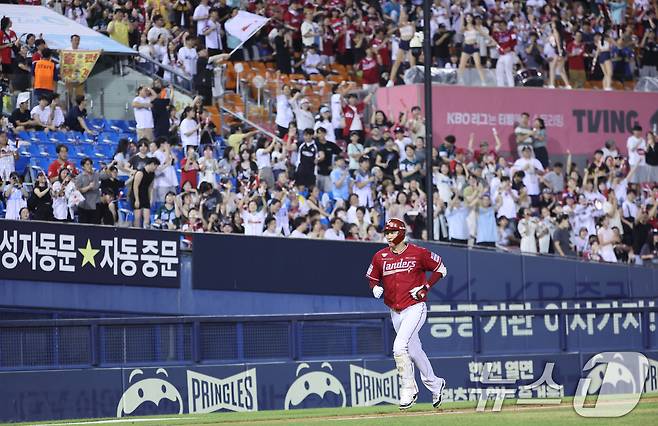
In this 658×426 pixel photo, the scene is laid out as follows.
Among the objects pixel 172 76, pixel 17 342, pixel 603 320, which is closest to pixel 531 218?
pixel 603 320

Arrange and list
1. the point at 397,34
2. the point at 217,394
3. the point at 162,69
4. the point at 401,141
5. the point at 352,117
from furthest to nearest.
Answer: the point at 397,34 → the point at 352,117 → the point at 162,69 → the point at 401,141 → the point at 217,394

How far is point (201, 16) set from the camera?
85.4 feet

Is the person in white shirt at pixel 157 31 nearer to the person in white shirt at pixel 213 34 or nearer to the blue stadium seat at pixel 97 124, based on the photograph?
the person in white shirt at pixel 213 34

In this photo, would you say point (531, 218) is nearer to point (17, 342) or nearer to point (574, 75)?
point (574, 75)

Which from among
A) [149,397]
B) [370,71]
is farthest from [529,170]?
[149,397]

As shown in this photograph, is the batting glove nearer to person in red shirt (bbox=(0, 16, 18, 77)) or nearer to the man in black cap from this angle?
the man in black cap

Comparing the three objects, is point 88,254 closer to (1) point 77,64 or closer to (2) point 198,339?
(2) point 198,339

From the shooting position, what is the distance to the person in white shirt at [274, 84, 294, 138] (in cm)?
2520

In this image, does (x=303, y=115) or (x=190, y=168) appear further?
(x=303, y=115)

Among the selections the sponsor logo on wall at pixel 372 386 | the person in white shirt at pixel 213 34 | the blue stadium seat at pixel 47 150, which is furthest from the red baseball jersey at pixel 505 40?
the sponsor logo on wall at pixel 372 386

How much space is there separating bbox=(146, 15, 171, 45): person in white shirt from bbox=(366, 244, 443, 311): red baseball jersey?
41.7 feet

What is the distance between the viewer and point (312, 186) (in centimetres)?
2333

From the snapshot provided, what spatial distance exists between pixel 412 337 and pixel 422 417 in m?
0.85

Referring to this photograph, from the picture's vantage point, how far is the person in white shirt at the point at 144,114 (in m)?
23.1
